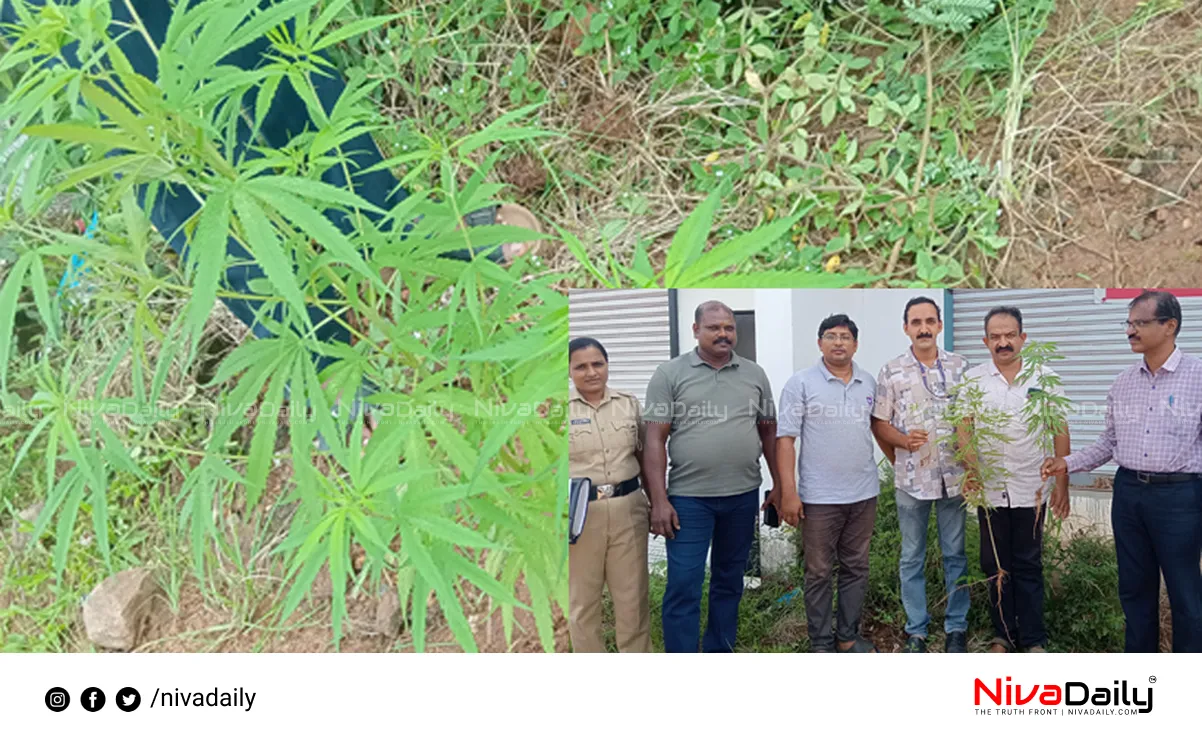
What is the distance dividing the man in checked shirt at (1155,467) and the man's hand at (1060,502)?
0.03 metres

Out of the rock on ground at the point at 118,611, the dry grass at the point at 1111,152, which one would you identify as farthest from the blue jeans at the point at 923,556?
the rock on ground at the point at 118,611

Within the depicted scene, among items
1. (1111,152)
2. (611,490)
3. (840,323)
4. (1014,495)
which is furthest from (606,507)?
(1111,152)

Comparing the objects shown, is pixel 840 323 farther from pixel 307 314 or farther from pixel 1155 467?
pixel 307 314

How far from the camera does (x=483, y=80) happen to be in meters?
2.13

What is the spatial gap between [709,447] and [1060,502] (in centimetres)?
48

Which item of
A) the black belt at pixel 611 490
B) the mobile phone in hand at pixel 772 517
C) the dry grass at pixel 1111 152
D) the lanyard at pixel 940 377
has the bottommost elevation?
the mobile phone in hand at pixel 772 517

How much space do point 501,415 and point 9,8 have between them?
896 millimetres

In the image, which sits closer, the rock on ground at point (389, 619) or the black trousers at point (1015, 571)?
the black trousers at point (1015, 571)

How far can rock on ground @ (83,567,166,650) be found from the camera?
1.84 metres

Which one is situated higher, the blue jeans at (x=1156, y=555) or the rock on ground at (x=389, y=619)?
the blue jeans at (x=1156, y=555)

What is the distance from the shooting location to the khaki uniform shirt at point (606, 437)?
48.2 inches

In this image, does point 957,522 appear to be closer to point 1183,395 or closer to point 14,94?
point 1183,395
